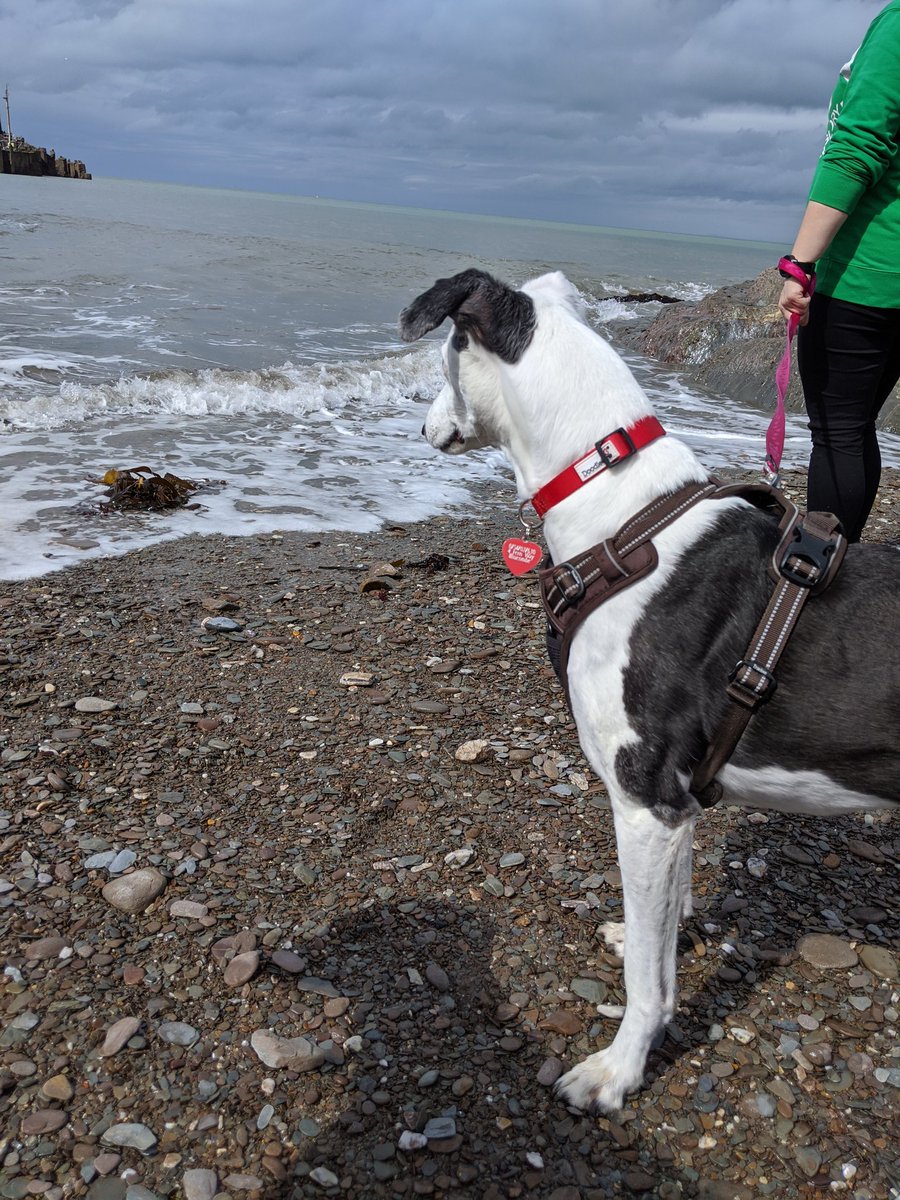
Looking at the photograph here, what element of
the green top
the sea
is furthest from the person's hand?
the sea

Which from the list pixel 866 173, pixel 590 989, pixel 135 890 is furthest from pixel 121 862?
pixel 866 173

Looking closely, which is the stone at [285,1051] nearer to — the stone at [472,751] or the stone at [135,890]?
the stone at [135,890]

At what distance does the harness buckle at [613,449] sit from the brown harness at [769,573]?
179 millimetres

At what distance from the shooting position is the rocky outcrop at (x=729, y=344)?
51.5 feet

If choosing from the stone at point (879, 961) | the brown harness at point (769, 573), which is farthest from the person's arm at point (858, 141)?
the stone at point (879, 961)

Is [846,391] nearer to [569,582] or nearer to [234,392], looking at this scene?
[569,582]

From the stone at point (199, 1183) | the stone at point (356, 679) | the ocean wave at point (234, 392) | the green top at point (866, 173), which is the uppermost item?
the green top at point (866, 173)

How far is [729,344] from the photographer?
18141 millimetres

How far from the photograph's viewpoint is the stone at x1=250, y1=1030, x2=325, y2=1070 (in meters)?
2.62

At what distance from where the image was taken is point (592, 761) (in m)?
2.60

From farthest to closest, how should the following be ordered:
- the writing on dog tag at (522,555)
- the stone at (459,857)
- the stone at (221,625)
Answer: the stone at (221,625) → the stone at (459,857) → the writing on dog tag at (522,555)

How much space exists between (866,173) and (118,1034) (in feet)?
13.5

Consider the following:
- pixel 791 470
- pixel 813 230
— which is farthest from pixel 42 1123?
pixel 791 470

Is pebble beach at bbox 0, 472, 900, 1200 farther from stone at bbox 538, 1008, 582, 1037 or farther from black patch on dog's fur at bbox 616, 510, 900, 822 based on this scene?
black patch on dog's fur at bbox 616, 510, 900, 822
